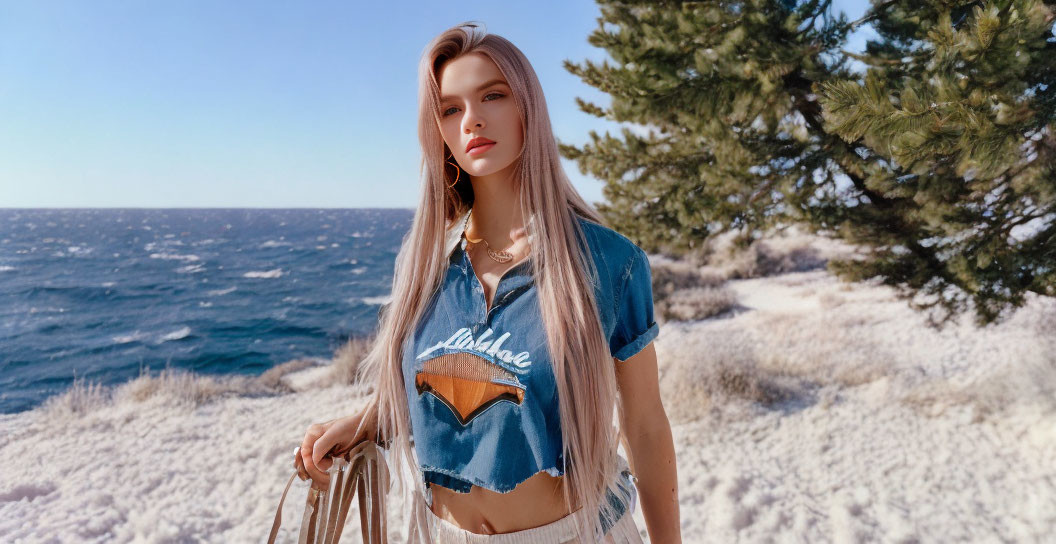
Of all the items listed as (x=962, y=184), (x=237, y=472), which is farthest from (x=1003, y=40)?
(x=237, y=472)

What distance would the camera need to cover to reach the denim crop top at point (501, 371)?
1289 millimetres

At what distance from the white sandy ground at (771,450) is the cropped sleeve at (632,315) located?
3.33 meters

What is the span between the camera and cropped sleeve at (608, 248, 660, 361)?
4.40 feet

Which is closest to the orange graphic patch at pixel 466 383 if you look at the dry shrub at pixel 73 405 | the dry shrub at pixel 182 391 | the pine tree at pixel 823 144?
the pine tree at pixel 823 144

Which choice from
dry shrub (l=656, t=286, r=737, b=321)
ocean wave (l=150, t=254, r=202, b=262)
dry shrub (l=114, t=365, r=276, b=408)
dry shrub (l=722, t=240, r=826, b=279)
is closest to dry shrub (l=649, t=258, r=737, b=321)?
dry shrub (l=656, t=286, r=737, b=321)

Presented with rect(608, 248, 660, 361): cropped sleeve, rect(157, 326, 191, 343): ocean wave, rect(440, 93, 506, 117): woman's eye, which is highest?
rect(440, 93, 506, 117): woman's eye

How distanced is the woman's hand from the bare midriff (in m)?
0.37

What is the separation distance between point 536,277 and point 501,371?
24 centimetres

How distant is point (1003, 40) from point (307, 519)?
410cm

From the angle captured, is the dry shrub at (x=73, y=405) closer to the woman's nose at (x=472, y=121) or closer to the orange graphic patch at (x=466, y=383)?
the orange graphic patch at (x=466, y=383)

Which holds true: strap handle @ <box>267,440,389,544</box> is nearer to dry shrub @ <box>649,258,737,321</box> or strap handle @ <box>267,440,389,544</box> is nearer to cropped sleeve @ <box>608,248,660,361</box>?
cropped sleeve @ <box>608,248,660,361</box>

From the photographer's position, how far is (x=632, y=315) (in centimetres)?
136

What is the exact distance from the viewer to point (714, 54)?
15.9 ft

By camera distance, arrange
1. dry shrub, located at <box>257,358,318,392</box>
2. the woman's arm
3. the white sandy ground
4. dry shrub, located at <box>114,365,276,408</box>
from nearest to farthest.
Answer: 1. the woman's arm
2. the white sandy ground
3. dry shrub, located at <box>114,365,276,408</box>
4. dry shrub, located at <box>257,358,318,392</box>
